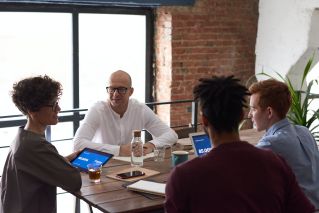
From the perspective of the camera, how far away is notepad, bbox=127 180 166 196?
2.32 m

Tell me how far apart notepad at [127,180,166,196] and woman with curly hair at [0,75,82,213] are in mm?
252

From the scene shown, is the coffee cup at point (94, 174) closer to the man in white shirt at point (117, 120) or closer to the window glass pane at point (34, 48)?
the man in white shirt at point (117, 120)

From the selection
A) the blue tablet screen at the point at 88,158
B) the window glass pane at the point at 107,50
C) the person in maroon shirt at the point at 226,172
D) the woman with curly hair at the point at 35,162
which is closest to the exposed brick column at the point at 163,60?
the window glass pane at the point at 107,50

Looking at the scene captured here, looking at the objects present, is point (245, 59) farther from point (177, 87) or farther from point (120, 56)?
point (120, 56)

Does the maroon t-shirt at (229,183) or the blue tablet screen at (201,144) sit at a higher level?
the maroon t-shirt at (229,183)

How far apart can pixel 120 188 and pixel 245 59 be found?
3.58 metres

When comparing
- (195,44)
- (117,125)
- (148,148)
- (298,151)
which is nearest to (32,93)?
(148,148)

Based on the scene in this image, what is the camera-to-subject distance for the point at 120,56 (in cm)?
522

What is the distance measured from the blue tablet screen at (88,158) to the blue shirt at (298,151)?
2.66 ft

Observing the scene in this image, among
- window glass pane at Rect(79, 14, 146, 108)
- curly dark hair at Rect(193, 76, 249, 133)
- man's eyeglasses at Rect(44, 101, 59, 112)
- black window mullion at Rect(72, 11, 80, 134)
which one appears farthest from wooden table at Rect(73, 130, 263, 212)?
window glass pane at Rect(79, 14, 146, 108)

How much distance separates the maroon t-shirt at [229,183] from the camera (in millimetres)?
1521

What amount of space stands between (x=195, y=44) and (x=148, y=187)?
10.2 ft

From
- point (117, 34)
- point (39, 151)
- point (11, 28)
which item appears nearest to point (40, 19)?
point (11, 28)

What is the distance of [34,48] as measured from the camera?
4672 millimetres
